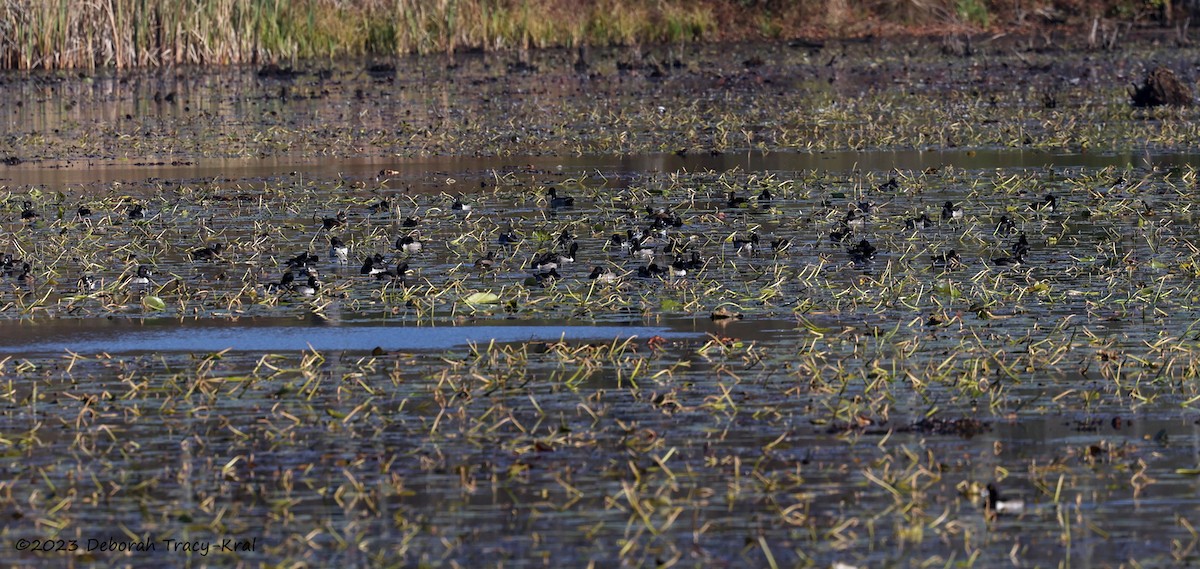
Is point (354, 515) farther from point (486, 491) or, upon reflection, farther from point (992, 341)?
point (992, 341)

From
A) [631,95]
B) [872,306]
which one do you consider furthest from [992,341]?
[631,95]

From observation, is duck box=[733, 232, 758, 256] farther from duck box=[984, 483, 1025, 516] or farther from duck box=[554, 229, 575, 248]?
duck box=[984, 483, 1025, 516]

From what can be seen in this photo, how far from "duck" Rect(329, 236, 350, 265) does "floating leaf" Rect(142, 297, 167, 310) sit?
1738 mm

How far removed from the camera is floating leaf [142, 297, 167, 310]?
10.1 meters

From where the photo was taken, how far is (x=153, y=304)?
33.2 feet

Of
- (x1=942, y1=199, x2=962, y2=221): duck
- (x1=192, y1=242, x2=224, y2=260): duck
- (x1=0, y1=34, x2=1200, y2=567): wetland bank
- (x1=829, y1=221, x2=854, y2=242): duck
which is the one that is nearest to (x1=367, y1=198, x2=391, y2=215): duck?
(x1=0, y1=34, x2=1200, y2=567): wetland bank

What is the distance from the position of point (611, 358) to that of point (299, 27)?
28.9 m

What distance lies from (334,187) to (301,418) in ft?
29.7

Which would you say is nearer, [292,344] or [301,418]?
[301,418]

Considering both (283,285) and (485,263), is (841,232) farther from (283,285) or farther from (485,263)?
(283,285)

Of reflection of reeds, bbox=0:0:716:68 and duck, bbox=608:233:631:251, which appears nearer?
duck, bbox=608:233:631:251

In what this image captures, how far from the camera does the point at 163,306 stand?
33.3 feet

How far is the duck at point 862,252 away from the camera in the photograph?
11.3 meters

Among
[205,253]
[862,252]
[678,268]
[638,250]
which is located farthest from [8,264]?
[862,252]
